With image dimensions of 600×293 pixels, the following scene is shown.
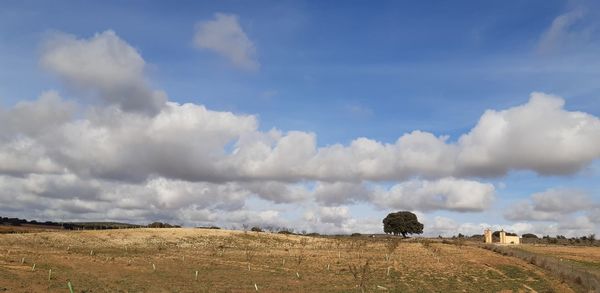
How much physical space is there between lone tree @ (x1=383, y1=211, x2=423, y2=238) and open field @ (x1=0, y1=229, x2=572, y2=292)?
3161 inches

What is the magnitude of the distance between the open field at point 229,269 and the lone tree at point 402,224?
80295 mm

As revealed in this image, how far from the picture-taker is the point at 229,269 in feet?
194

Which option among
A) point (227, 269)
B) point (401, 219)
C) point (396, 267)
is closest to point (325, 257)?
point (396, 267)

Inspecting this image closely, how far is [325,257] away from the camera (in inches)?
2958

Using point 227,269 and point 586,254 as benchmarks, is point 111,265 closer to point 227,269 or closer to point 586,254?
point 227,269

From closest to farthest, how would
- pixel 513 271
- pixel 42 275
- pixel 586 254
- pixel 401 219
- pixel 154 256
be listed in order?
pixel 42 275, pixel 513 271, pixel 154 256, pixel 586 254, pixel 401 219

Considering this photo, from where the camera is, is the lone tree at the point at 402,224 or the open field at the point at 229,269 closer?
the open field at the point at 229,269

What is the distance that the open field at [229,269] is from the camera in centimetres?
4669

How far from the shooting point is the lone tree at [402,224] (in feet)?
555

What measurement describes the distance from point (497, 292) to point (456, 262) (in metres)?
20.6

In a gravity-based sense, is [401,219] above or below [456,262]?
above

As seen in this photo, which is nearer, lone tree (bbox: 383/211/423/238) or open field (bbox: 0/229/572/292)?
open field (bbox: 0/229/572/292)

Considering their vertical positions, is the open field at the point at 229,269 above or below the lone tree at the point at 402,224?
below

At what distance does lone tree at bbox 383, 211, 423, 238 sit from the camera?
16925cm
